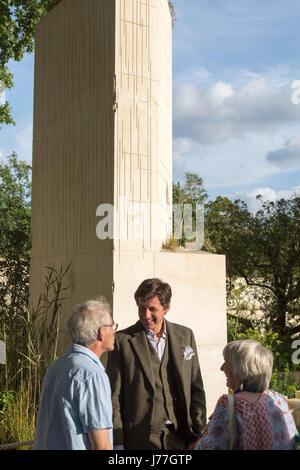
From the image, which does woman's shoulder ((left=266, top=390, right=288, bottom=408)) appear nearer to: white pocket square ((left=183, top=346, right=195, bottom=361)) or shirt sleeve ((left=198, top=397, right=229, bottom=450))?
shirt sleeve ((left=198, top=397, right=229, bottom=450))

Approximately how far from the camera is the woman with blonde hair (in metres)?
1.91

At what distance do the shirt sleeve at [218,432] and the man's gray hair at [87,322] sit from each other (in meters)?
0.60

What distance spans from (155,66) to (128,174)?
124cm

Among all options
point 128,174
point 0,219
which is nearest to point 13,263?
point 0,219

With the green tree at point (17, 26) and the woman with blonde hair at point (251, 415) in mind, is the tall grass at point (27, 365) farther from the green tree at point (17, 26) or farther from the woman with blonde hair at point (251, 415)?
the green tree at point (17, 26)

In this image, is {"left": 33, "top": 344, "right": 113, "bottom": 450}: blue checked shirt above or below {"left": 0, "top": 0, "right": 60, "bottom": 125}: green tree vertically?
below

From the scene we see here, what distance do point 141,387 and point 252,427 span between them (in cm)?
82

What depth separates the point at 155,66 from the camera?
5.04 meters

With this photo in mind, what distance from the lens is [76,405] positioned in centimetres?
189

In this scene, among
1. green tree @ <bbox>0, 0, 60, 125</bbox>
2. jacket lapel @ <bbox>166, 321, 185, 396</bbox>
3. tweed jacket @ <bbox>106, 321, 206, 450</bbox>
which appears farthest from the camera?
green tree @ <bbox>0, 0, 60, 125</bbox>

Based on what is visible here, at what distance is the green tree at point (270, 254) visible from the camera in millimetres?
10219

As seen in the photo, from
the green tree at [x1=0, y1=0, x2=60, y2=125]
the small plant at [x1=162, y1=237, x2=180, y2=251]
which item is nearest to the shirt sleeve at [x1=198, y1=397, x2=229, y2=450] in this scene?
the small plant at [x1=162, y1=237, x2=180, y2=251]

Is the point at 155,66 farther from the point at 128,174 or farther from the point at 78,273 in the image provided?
the point at 78,273

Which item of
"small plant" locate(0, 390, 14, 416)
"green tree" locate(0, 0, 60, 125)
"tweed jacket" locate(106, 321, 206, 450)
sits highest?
"green tree" locate(0, 0, 60, 125)
